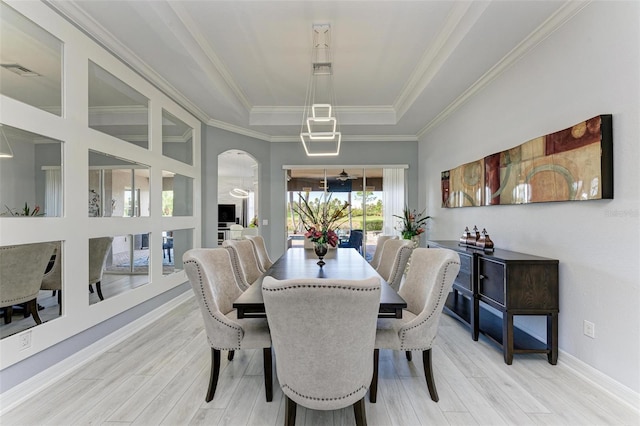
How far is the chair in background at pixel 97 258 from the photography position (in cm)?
262

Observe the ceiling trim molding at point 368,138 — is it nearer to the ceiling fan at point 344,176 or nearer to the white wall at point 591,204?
the ceiling fan at point 344,176

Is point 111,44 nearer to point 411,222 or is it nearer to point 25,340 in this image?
point 25,340

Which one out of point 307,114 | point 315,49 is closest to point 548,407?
point 315,49

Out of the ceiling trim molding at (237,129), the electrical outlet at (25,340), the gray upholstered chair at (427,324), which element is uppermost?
the ceiling trim molding at (237,129)

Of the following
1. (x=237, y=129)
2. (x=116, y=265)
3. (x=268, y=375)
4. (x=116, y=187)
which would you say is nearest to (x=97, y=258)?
(x=116, y=265)

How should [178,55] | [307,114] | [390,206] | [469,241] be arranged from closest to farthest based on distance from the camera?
[178,55] → [469,241] → [307,114] → [390,206]

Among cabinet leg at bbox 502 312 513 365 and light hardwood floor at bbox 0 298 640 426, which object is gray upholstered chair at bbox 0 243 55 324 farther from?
cabinet leg at bbox 502 312 513 365

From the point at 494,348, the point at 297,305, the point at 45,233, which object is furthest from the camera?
the point at 494,348

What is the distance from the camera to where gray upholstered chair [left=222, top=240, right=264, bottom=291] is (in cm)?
264

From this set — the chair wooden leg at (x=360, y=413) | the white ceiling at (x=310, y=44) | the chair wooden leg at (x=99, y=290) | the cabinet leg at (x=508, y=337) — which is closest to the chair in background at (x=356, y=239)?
the white ceiling at (x=310, y=44)

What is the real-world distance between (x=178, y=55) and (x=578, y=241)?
4.14 meters

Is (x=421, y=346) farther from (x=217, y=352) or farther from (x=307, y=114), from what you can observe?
(x=307, y=114)

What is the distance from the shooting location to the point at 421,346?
6.18 feet

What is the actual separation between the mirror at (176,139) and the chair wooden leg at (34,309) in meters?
2.18
